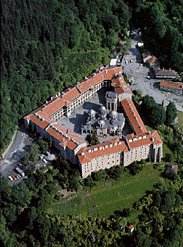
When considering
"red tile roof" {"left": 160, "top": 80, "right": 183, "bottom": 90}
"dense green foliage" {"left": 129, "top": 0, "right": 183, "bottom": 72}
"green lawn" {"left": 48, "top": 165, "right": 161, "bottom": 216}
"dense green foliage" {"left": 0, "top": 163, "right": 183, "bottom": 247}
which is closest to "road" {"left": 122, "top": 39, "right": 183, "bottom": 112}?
"red tile roof" {"left": 160, "top": 80, "right": 183, "bottom": 90}

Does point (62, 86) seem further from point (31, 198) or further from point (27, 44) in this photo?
point (31, 198)

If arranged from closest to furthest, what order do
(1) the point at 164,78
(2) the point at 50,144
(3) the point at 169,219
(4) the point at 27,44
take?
(3) the point at 169,219 → (2) the point at 50,144 → (4) the point at 27,44 → (1) the point at 164,78

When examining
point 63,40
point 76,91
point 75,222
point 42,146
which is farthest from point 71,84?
point 75,222

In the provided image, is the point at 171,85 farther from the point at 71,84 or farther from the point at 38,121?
the point at 38,121

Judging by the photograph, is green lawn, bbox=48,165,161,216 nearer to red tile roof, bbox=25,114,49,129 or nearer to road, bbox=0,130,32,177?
road, bbox=0,130,32,177

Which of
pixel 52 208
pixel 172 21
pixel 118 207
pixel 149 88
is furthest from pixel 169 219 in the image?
pixel 172 21

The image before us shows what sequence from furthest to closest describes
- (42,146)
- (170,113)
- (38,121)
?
(170,113) < (38,121) < (42,146)
